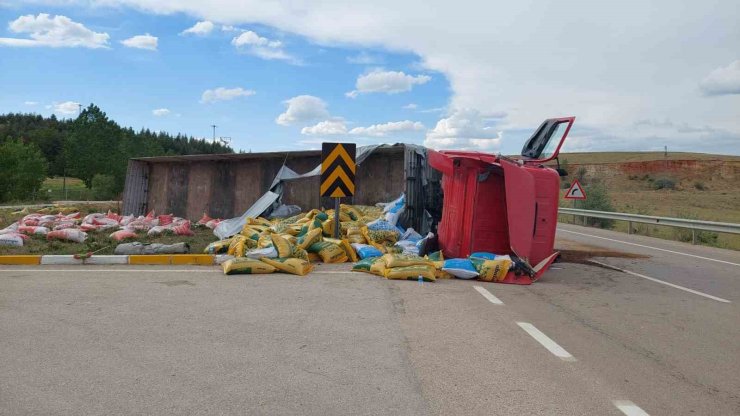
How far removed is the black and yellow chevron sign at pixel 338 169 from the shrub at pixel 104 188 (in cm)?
3915

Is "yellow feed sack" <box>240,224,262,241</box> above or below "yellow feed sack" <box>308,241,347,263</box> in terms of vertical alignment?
above

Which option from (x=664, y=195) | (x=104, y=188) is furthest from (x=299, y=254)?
(x=664, y=195)

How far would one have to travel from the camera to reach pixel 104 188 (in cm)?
4775

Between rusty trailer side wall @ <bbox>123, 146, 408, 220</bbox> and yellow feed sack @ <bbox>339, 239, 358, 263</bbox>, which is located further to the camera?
rusty trailer side wall @ <bbox>123, 146, 408, 220</bbox>

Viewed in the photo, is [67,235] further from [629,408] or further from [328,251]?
[629,408]

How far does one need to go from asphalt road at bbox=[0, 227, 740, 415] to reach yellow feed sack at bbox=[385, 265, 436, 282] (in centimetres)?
38

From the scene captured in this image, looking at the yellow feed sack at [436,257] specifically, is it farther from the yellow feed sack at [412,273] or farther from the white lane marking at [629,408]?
the white lane marking at [629,408]

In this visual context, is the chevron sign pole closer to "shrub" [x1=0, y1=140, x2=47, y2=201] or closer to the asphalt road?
the asphalt road

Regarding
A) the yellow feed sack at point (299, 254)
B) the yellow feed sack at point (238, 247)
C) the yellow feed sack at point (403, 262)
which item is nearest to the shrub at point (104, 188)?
the yellow feed sack at point (238, 247)

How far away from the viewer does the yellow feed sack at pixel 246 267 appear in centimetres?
934

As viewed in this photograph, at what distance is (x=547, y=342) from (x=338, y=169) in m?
7.29

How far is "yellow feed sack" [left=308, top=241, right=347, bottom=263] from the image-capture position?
1094 cm

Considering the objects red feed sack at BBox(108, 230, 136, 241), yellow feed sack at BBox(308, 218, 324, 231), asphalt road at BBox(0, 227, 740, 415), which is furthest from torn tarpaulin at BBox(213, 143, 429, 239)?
asphalt road at BBox(0, 227, 740, 415)

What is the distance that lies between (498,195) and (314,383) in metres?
6.77
